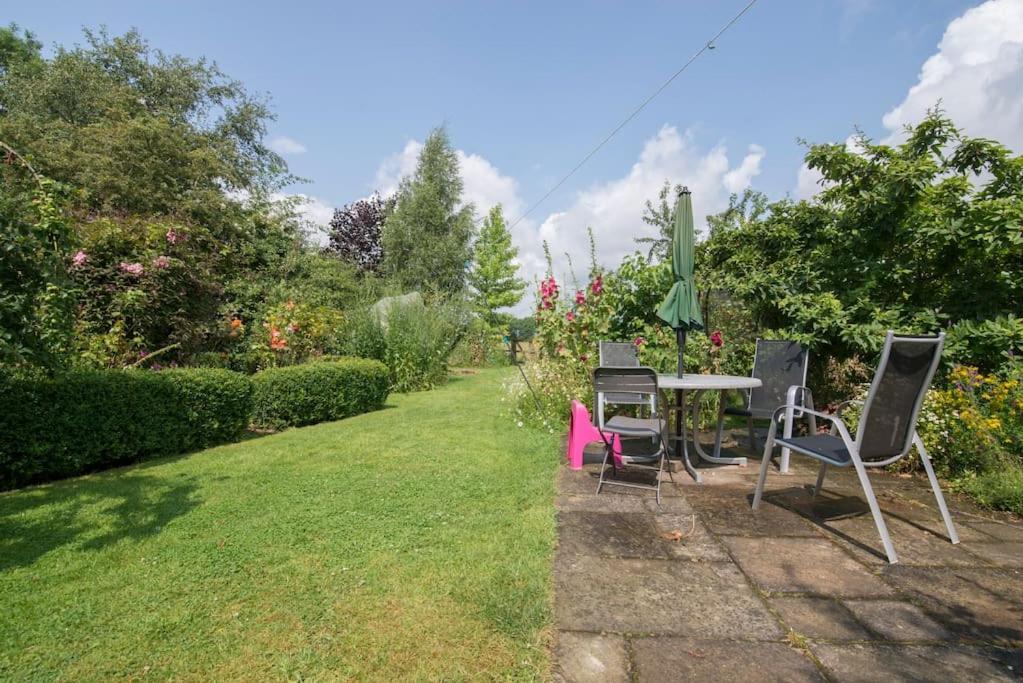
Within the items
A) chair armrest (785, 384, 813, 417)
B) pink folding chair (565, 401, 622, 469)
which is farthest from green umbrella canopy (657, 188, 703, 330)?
pink folding chair (565, 401, 622, 469)

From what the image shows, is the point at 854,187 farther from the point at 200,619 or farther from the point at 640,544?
the point at 200,619

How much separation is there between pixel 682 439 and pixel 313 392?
4.87 meters

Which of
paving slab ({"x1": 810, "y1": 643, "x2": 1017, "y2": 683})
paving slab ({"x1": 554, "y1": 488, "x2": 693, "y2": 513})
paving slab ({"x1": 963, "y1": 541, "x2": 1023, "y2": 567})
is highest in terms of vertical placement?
paving slab ({"x1": 554, "y1": 488, "x2": 693, "y2": 513})

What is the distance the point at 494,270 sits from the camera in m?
27.5

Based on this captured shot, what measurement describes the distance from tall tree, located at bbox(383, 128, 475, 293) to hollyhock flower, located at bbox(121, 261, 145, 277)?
16444 mm

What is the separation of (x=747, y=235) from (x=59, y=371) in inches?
289

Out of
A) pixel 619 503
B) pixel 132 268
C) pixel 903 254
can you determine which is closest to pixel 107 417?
pixel 132 268

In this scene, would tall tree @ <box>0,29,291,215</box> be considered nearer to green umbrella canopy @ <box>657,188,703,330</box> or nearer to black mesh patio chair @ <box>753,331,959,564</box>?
green umbrella canopy @ <box>657,188,703,330</box>

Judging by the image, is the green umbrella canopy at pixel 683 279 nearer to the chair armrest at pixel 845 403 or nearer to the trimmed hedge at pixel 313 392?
the chair armrest at pixel 845 403

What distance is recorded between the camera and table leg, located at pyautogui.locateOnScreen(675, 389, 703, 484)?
4266 mm

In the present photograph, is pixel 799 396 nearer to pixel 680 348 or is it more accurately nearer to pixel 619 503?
pixel 680 348

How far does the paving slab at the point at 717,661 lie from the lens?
1.78 m

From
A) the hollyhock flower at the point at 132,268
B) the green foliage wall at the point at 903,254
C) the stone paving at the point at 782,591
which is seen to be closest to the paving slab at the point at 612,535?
the stone paving at the point at 782,591

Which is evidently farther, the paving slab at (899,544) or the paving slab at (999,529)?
the paving slab at (999,529)
